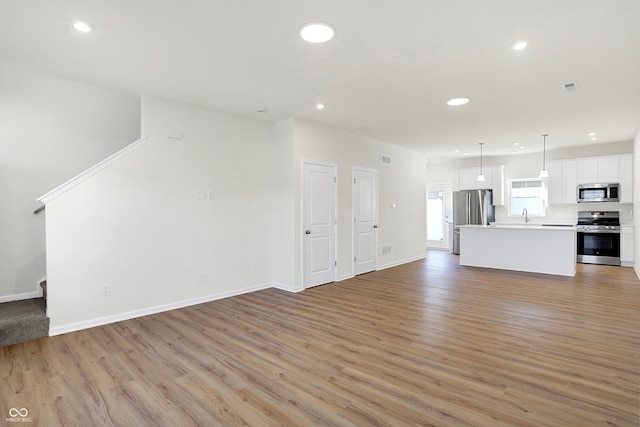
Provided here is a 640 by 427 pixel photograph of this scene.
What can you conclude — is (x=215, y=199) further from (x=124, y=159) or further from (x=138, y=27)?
(x=138, y=27)

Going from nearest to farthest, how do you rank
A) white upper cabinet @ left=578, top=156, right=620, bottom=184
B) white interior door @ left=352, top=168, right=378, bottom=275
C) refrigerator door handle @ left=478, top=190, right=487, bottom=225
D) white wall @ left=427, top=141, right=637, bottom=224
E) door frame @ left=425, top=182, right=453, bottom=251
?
white interior door @ left=352, top=168, right=378, bottom=275 < white upper cabinet @ left=578, top=156, right=620, bottom=184 < white wall @ left=427, top=141, right=637, bottom=224 < refrigerator door handle @ left=478, top=190, right=487, bottom=225 < door frame @ left=425, top=182, right=453, bottom=251

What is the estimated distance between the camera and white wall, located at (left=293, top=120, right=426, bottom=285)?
17.5ft

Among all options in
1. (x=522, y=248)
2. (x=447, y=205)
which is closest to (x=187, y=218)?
(x=522, y=248)

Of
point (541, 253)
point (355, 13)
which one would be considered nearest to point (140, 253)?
point (355, 13)

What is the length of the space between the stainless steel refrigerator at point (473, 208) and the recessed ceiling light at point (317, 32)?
6.94m

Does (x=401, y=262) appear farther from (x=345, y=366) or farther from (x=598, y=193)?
(x=345, y=366)

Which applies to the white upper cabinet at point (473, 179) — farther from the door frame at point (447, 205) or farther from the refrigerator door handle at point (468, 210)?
the door frame at point (447, 205)

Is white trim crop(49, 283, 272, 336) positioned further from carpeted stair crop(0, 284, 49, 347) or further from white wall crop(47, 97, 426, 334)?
carpeted stair crop(0, 284, 49, 347)

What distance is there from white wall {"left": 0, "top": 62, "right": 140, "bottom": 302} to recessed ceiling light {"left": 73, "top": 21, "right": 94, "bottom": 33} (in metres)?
1.58

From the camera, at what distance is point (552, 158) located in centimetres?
806

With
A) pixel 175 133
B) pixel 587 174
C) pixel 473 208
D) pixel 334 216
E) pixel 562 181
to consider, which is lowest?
pixel 334 216

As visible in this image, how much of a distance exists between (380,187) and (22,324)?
5.98 m

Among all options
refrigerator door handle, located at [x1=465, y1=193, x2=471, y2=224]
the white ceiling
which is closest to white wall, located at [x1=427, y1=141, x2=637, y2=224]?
refrigerator door handle, located at [x1=465, y1=193, x2=471, y2=224]

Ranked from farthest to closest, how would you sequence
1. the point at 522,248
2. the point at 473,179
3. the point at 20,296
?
the point at 473,179 → the point at 522,248 → the point at 20,296
